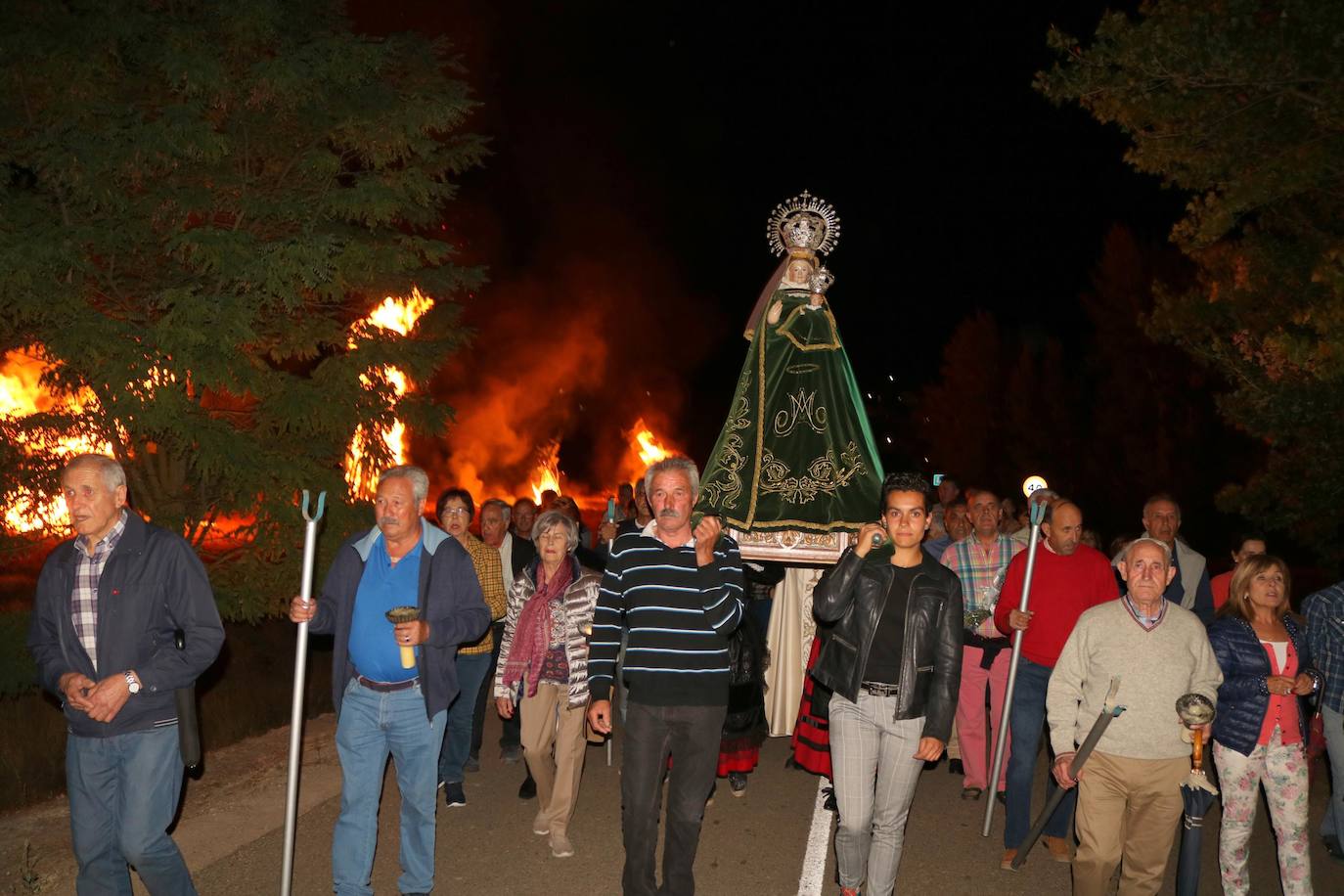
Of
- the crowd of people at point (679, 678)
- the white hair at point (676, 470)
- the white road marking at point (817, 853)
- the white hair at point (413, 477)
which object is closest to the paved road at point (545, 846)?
the white road marking at point (817, 853)

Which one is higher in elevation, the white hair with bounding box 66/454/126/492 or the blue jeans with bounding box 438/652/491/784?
the white hair with bounding box 66/454/126/492

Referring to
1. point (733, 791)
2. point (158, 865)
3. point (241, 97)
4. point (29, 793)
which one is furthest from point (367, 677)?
point (241, 97)

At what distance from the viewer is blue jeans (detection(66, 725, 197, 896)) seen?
15.6 feet

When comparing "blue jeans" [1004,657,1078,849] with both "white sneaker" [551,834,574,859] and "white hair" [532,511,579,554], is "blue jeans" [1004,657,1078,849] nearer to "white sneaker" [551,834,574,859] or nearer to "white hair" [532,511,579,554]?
"white sneaker" [551,834,574,859]

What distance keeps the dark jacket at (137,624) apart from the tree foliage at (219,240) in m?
4.80

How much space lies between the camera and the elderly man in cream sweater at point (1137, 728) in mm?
5059

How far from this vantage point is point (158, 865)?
4.79 m

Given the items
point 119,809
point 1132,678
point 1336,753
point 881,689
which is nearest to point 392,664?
point 119,809

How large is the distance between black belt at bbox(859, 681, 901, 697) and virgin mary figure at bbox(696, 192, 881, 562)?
3090 millimetres

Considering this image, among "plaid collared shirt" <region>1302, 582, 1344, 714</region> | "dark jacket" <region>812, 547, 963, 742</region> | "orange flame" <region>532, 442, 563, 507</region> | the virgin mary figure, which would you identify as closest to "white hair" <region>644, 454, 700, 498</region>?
"dark jacket" <region>812, 547, 963, 742</region>

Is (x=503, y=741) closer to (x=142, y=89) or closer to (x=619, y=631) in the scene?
(x=619, y=631)

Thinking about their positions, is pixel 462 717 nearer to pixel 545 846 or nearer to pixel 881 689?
pixel 545 846

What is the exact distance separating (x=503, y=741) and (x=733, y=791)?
1.96 metres

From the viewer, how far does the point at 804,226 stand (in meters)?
9.12
